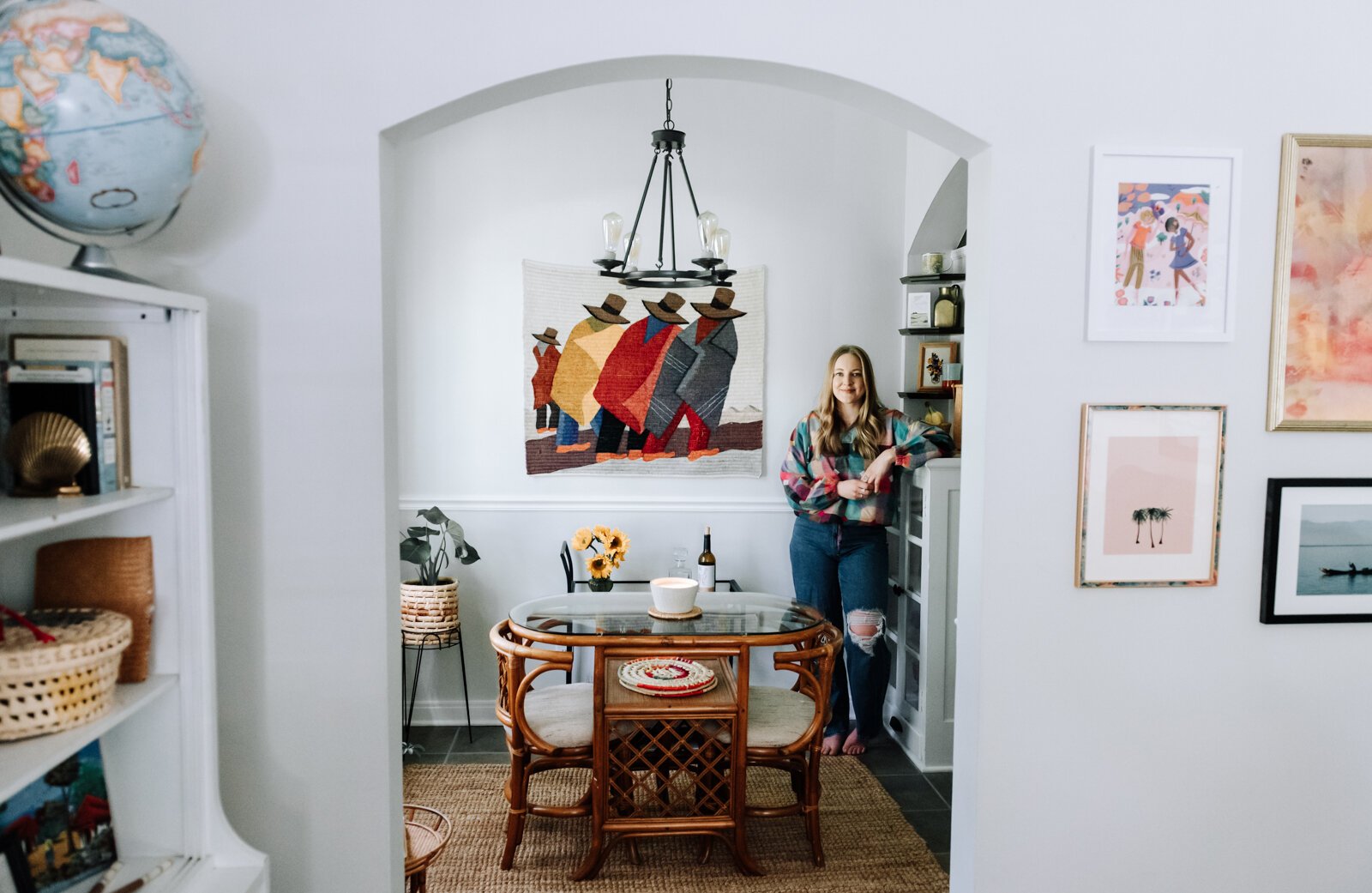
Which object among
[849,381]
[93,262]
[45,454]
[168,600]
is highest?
[93,262]

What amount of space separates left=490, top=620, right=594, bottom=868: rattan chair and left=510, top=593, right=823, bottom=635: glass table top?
0.10m

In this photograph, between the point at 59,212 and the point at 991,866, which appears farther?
the point at 991,866

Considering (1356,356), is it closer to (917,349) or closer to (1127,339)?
(1127,339)

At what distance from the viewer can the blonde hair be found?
364 cm

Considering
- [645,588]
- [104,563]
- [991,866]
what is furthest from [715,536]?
[104,563]

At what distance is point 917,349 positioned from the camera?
403cm

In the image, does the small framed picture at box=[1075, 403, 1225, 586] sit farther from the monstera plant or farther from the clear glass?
the monstera plant

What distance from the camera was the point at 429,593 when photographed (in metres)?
3.70

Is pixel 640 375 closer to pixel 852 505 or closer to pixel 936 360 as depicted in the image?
pixel 852 505

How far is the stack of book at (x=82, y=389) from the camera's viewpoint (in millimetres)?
1351

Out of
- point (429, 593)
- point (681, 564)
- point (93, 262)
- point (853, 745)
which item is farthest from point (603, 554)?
point (93, 262)

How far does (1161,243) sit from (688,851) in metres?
2.28

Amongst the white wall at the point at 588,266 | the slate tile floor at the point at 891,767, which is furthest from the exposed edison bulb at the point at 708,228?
the slate tile floor at the point at 891,767

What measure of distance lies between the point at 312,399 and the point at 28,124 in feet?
2.00
